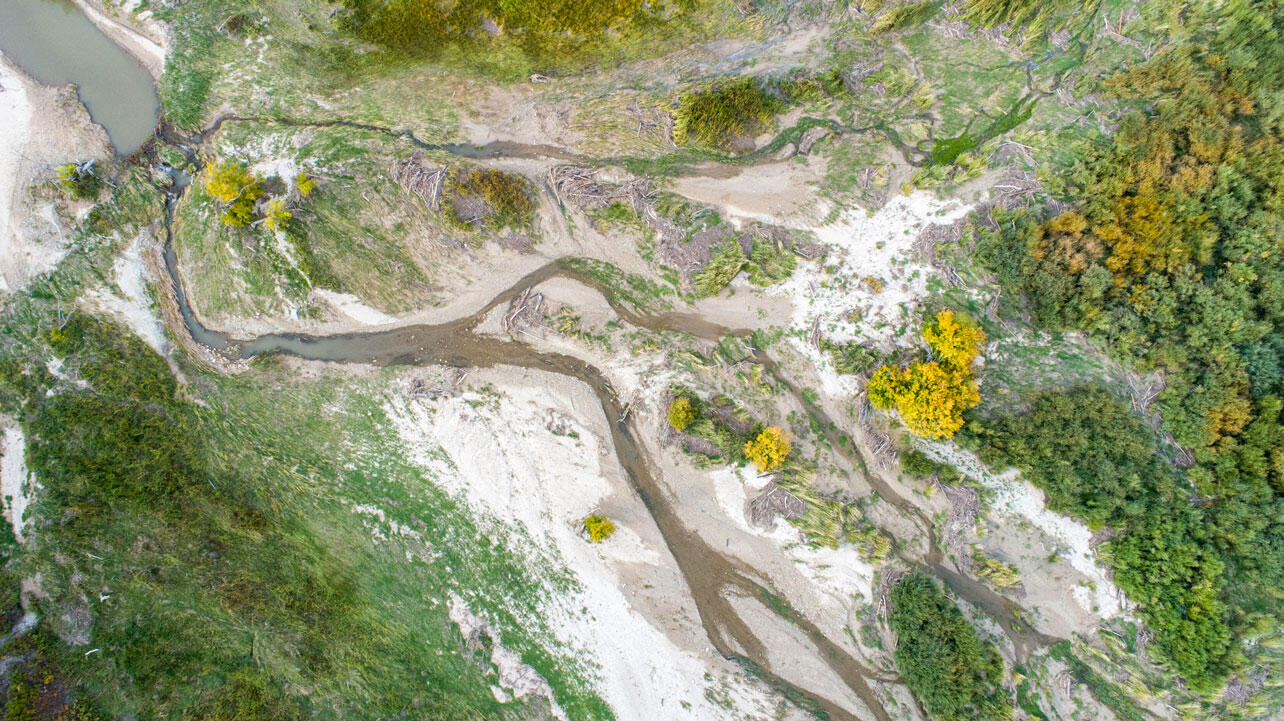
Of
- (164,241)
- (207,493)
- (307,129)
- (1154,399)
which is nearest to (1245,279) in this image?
(1154,399)

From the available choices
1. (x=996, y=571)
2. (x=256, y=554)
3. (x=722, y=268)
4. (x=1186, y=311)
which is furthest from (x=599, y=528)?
(x=1186, y=311)

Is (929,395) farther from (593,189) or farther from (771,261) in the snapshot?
(593,189)

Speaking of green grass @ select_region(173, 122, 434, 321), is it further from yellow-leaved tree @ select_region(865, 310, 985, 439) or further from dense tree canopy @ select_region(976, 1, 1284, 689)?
dense tree canopy @ select_region(976, 1, 1284, 689)

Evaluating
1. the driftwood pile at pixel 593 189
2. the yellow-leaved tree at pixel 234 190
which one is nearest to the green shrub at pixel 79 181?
the yellow-leaved tree at pixel 234 190

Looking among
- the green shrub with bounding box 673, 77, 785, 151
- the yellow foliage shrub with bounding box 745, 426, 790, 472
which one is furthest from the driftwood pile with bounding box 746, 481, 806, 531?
the green shrub with bounding box 673, 77, 785, 151

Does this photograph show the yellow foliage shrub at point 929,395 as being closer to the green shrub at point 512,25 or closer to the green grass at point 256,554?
the green grass at point 256,554

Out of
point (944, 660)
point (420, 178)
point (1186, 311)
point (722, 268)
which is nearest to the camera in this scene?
point (1186, 311)

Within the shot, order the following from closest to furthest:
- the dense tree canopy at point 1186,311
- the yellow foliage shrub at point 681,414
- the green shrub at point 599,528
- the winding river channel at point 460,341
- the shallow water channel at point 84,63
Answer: the dense tree canopy at point 1186,311 → the yellow foliage shrub at point 681,414 → the green shrub at point 599,528 → the winding river channel at point 460,341 → the shallow water channel at point 84,63
